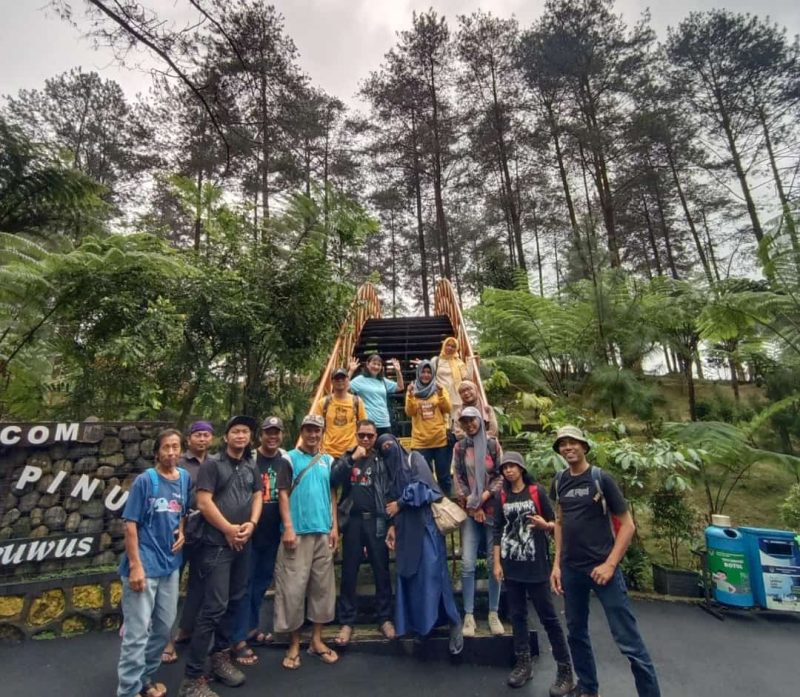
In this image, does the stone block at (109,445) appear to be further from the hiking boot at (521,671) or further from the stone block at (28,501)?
the hiking boot at (521,671)

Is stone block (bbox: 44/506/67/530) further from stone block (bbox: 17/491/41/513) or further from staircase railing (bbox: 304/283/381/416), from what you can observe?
staircase railing (bbox: 304/283/381/416)

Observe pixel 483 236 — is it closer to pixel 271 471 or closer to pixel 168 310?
pixel 168 310

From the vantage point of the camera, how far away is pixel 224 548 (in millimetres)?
2771

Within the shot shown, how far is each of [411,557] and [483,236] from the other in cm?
1693

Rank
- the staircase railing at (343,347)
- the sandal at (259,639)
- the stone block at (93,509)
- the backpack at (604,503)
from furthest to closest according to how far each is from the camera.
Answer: the staircase railing at (343,347) → the stone block at (93,509) → the sandal at (259,639) → the backpack at (604,503)

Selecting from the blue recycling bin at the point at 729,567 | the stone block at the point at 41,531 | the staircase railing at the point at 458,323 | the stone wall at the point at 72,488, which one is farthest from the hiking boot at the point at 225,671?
the blue recycling bin at the point at 729,567

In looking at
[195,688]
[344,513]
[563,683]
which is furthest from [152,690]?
[563,683]

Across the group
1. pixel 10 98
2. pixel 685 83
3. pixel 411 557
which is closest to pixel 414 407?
pixel 411 557

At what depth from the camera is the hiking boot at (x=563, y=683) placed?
8.66 feet

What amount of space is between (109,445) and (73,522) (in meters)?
0.73

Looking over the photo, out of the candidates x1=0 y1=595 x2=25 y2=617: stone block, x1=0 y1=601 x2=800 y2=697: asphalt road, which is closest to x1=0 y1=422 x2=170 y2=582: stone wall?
x1=0 y1=595 x2=25 y2=617: stone block

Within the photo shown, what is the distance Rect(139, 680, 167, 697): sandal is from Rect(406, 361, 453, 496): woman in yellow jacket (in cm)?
269

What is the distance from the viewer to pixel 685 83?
40.0 feet

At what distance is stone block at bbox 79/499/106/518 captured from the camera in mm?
3863
